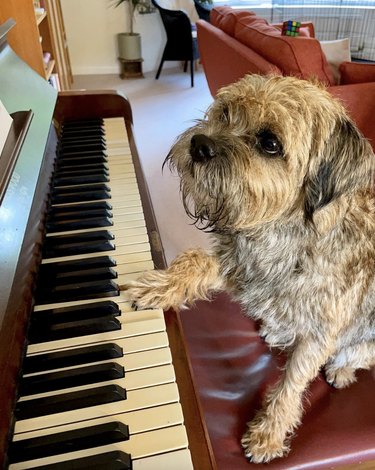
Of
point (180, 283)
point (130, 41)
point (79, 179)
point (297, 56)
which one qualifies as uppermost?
point (297, 56)

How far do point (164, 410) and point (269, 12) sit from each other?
23.3 ft

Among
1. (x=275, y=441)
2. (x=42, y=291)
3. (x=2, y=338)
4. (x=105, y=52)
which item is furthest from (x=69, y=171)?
(x=105, y=52)

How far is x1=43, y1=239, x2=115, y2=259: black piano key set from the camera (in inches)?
44.6

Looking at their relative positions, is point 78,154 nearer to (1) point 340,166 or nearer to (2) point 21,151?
(2) point 21,151

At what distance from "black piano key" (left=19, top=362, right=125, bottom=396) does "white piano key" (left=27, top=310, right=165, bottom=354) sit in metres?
0.07

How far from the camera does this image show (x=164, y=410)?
0.78 m

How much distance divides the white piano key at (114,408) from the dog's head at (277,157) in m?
0.51

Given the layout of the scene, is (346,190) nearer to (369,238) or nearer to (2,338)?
(369,238)

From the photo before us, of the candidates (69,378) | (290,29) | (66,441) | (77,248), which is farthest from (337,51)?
(66,441)

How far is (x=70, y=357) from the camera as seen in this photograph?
33.4 inches

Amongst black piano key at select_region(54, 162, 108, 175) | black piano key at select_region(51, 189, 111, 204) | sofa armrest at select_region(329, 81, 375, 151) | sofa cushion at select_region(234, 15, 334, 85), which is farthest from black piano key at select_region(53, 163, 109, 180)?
sofa armrest at select_region(329, 81, 375, 151)

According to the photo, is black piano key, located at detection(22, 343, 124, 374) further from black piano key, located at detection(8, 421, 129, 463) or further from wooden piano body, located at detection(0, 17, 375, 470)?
black piano key, located at detection(8, 421, 129, 463)

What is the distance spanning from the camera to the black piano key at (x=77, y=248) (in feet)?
3.71

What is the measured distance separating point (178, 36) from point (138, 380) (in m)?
5.62
